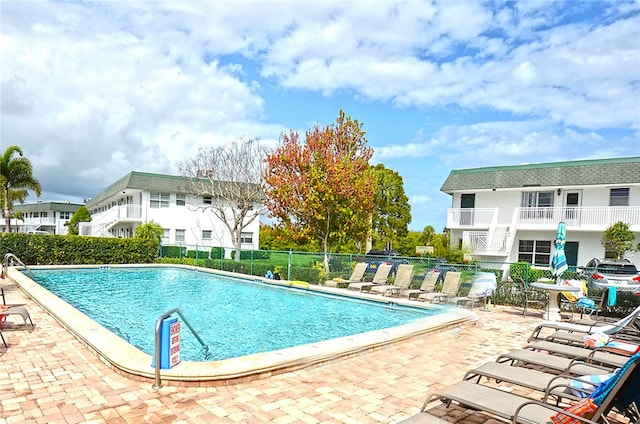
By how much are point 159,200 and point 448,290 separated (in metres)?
25.8

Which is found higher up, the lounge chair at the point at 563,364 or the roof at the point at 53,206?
the roof at the point at 53,206

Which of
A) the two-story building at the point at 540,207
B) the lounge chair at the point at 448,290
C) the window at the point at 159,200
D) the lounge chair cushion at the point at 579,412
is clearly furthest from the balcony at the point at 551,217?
the lounge chair cushion at the point at 579,412

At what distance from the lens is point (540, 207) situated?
80.4ft

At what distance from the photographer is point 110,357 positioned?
575 centimetres

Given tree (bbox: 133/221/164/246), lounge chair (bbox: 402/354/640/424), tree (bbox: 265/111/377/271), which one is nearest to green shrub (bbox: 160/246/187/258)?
tree (bbox: 133/221/164/246)

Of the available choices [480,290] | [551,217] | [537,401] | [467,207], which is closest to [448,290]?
[480,290]

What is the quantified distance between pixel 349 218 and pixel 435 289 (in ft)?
22.7

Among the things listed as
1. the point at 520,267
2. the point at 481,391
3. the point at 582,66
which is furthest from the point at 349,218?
the point at 481,391

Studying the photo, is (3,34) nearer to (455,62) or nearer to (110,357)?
(110,357)

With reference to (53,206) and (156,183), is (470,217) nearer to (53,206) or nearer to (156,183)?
(156,183)

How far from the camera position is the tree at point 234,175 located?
30.0 m

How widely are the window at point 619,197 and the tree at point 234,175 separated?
2120 centimetres

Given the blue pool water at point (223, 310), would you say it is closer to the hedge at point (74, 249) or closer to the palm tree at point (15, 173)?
the hedge at point (74, 249)

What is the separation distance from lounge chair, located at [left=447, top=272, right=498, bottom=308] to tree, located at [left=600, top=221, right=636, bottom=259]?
36.8 ft
